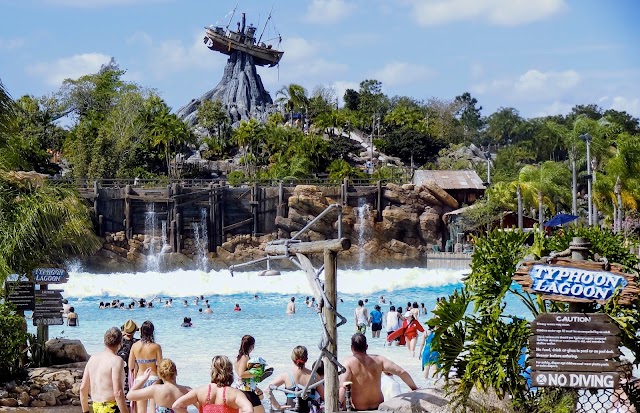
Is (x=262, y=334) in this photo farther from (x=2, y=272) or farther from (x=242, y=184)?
(x=242, y=184)

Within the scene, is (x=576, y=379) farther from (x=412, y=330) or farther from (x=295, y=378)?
(x=412, y=330)

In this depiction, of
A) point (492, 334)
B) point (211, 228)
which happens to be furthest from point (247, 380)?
point (211, 228)

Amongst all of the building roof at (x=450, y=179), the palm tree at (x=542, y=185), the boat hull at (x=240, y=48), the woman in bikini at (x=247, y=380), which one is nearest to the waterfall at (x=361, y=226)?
the building roof at (x=450, y=179)

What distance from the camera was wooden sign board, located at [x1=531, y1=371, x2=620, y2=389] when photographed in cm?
764

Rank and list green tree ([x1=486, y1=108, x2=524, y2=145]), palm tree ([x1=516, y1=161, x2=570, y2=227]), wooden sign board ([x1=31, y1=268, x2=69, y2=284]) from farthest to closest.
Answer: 1. green tree ([x1=486, y1=108, x2=524, y2=145])
2. palm tree ([x1=516, y1=161, x2=570, y2=227])
3. wooden sign board ([x1=31, y1=268, x2=69, y2=284])

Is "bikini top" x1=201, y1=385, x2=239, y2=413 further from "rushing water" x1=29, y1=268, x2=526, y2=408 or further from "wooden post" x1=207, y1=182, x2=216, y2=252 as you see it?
"wooden post" x1=207, y1=182, x2=216, y2=252

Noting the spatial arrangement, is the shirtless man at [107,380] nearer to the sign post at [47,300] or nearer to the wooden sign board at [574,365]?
the wooden sign board at [574,365]

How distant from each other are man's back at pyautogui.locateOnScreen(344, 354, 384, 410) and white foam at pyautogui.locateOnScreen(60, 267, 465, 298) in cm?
3330

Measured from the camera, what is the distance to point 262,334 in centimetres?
2691

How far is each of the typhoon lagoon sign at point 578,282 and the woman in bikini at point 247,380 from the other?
2.39 m

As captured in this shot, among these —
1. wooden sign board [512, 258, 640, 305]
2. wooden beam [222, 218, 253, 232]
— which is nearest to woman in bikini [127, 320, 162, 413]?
wooden sign board [512, 258, 640, 305]

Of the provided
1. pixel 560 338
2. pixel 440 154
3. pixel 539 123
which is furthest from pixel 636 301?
pixel 539 123

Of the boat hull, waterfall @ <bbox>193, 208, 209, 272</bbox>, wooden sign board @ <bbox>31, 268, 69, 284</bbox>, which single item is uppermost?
the boat hull

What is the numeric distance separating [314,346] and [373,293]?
20897mm
